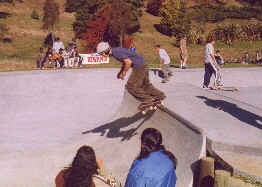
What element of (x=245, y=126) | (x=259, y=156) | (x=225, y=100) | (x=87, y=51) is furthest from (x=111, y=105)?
(x=87, y=51)

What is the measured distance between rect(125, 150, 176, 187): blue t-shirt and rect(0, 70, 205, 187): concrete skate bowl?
2285 millimetres

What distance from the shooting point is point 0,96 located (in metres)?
15.2

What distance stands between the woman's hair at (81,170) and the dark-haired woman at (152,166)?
1.15ft

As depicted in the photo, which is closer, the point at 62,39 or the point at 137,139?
the point at 137,139

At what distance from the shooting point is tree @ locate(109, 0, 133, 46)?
1153 inches

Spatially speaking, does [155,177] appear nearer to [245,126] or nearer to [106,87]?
[245,126]

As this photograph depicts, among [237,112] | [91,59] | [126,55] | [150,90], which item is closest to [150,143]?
[126,55]

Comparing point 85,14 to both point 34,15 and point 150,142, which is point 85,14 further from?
point 150,142

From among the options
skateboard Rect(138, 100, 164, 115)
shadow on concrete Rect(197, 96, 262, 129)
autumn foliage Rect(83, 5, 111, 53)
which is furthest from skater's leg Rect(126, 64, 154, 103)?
autumn foliage Rect(83, 5, 111, 53)

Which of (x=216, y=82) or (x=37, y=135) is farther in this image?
(x=216, y=82)

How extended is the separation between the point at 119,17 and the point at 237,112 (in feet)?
72.0

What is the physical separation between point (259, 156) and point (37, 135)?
6.28 metres

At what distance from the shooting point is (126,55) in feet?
26.6

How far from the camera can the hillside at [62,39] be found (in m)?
30.0
